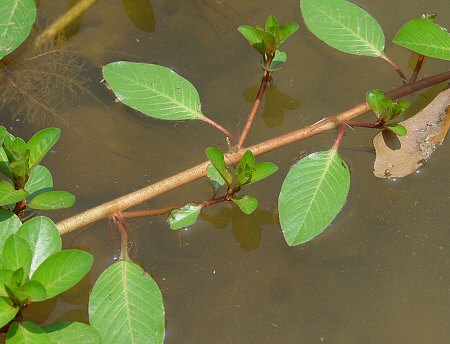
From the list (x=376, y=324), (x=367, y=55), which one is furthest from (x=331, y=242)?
(x=367, y=55)

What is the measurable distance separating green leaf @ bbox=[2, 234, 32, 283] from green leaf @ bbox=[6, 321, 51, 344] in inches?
8.0

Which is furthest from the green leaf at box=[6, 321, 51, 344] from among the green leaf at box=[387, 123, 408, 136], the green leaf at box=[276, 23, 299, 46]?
the green leaf at box=[387, 123, 408, 136]

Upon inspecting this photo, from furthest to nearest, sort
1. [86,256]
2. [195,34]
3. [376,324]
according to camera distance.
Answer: [195,34] → [376,324] → [86,256]

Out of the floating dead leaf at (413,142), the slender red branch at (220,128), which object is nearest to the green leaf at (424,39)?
the floating dead leaf at (413,142)

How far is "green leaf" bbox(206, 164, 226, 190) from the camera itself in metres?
2.57

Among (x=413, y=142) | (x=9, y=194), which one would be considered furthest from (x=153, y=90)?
(x=413, y=142)

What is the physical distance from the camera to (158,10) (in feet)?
10.5

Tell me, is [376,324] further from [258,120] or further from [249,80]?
[249,80]

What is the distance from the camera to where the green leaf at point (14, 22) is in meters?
Answer: 2.70

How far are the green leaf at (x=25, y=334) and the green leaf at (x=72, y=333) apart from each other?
75 mm

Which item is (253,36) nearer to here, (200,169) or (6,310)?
(200,169)

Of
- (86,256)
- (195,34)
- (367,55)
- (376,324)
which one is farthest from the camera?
(195,34)

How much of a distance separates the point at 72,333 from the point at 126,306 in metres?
0.20

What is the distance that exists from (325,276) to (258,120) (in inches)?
28.2
